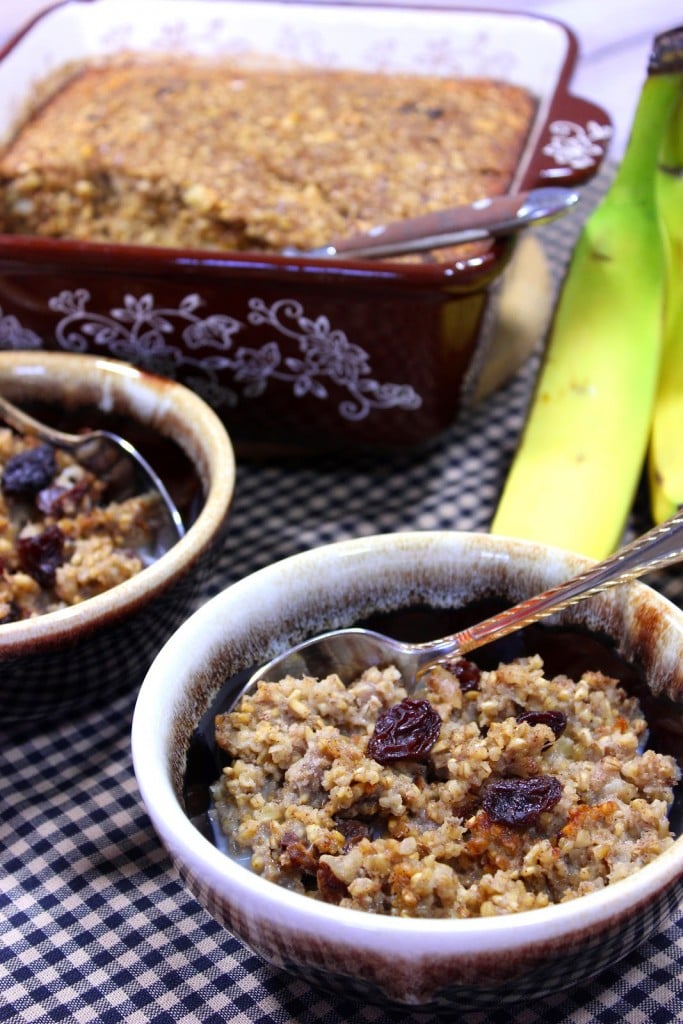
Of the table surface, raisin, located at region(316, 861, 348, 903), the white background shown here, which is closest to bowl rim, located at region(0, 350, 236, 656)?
the table surface

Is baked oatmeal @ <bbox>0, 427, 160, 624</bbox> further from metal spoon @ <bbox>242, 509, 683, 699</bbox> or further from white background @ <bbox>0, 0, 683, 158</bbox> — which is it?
white background @ <bbox>0, 0, 683, 158</bbox>

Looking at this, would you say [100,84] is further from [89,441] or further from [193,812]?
[193,812]

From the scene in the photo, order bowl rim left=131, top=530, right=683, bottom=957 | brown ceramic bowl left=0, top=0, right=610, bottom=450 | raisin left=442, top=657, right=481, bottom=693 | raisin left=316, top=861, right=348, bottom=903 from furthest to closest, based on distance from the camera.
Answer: brown ceramic bowl left=0, top=0, right=610, bottom=450 < raisin left=442, top=657, right=481, bottom=693 < raisin left=316, top=861, right=348, bottom=903 < bowl rim left=131, top=530, right=683, bottom=957

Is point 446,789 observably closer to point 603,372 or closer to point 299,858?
point 299,858

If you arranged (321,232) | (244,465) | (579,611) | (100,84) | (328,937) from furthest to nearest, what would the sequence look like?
(100,84), (244,465), (321,232), (579,611), (328,937)

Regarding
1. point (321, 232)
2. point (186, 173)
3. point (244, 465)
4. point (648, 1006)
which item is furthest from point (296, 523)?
point (648, 1006)

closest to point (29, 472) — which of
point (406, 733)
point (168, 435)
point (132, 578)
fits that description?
point (168, 435)
